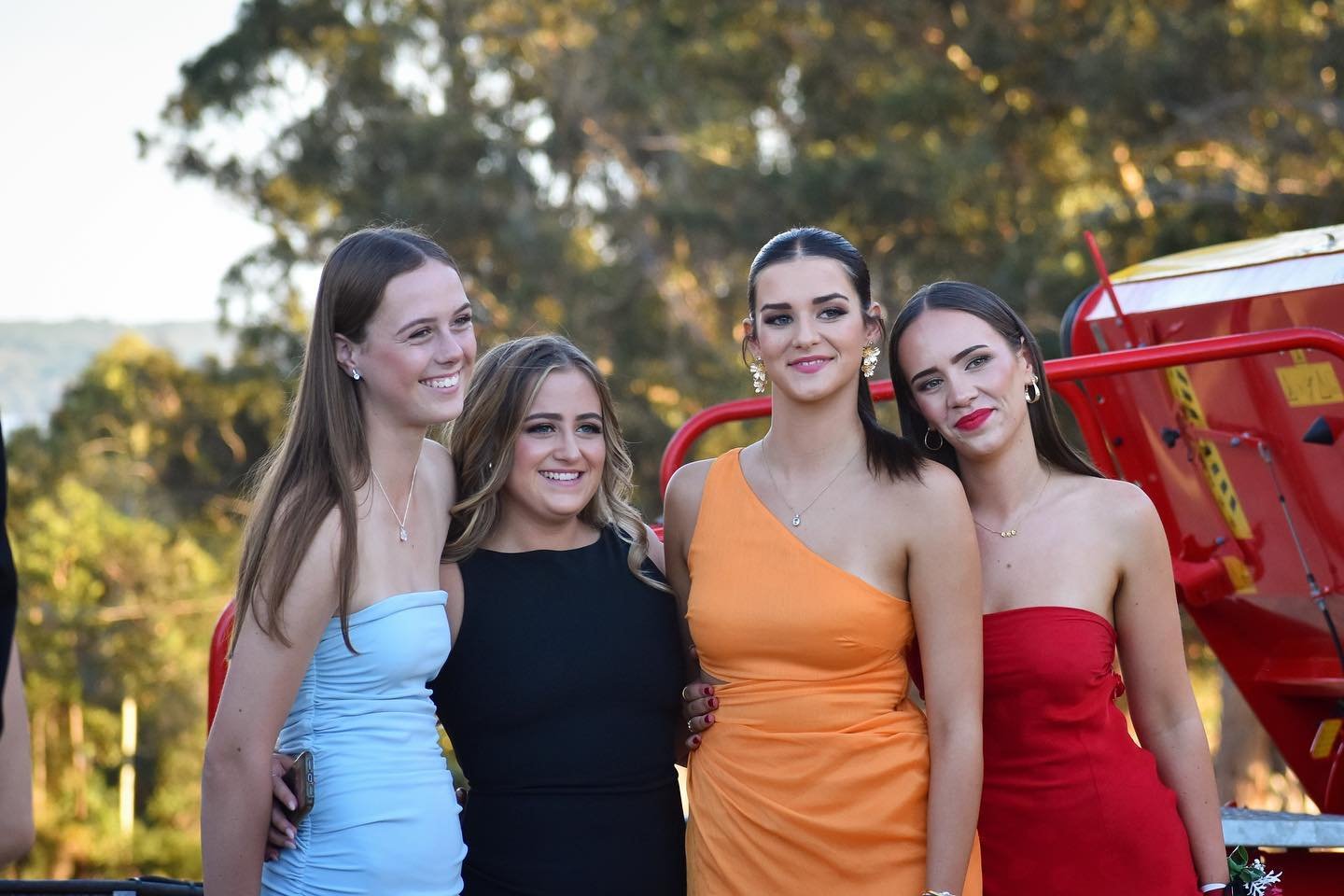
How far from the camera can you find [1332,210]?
12.4m

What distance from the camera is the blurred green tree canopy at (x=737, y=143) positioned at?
44.7 ft

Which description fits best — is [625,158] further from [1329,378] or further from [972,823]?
[972,823]

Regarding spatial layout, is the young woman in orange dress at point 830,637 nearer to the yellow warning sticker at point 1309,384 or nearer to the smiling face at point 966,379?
the smiling face at point 966,379

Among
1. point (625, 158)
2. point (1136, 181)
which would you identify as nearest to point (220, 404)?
point (625, 158)

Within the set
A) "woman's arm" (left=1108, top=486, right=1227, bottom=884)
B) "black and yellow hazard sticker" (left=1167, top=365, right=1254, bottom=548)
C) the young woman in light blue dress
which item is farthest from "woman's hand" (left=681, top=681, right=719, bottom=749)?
"black and yellow hazard sticker" (left=1167, top=365, right=1254, bottom=548)

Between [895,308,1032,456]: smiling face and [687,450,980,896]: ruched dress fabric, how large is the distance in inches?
17.4

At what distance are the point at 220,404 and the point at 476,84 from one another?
21.7ft

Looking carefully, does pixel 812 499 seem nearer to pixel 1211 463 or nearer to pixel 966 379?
pixel 966 379

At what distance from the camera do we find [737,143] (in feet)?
60.6

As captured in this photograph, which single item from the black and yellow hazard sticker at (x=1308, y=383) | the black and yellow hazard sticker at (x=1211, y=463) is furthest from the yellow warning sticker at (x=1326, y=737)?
the black and yellow hazard sticker at (x=1308, y=383)

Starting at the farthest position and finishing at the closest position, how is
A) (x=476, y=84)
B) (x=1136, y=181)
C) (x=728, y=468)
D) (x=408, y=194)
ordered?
(x=476, y=84)
(x=408, y=194)
(x=1136, y=181)
(x=728, y=468)

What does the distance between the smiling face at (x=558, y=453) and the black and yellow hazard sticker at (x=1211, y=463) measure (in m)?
2.22

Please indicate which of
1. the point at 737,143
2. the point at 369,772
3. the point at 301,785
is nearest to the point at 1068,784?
the point at 369,772

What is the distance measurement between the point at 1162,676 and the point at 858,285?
1.00 m
